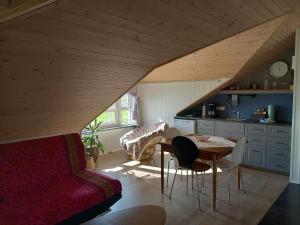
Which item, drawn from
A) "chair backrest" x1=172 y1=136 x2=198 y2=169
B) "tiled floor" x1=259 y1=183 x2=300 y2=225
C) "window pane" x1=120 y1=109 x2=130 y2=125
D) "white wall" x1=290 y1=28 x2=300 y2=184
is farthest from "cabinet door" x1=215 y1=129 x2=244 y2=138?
"window pane" x1=120 y1=109 x2=130 y2=125

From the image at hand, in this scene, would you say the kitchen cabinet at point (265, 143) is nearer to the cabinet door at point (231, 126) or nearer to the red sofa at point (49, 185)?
the cabinet door at point (231, 126)

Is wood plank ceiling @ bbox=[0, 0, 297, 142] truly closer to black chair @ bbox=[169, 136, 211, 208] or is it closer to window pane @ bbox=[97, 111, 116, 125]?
black chair @ bbox=[169, 136, 211, 208]

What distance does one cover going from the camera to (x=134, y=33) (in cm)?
231

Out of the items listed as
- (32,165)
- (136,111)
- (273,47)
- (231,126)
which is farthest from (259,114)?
(32,165)

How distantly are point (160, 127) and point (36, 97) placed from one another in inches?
105

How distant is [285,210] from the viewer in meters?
2.87

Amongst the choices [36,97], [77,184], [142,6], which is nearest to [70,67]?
[36,97]

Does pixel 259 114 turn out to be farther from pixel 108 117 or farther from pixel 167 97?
pixel 108 117

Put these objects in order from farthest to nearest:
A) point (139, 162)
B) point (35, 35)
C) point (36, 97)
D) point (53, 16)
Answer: point (139, 162)
point (36, 97)
point (35, 35)
point (53, 16)

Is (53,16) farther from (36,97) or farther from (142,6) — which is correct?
(36,97)

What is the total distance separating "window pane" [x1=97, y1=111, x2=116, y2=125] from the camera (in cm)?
555

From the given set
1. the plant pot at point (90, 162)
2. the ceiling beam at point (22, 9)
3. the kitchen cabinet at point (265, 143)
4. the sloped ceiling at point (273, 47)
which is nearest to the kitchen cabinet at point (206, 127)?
the kitchen cabinet at point (265, 143)

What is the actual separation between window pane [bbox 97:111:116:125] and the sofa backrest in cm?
252

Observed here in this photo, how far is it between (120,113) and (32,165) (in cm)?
344
